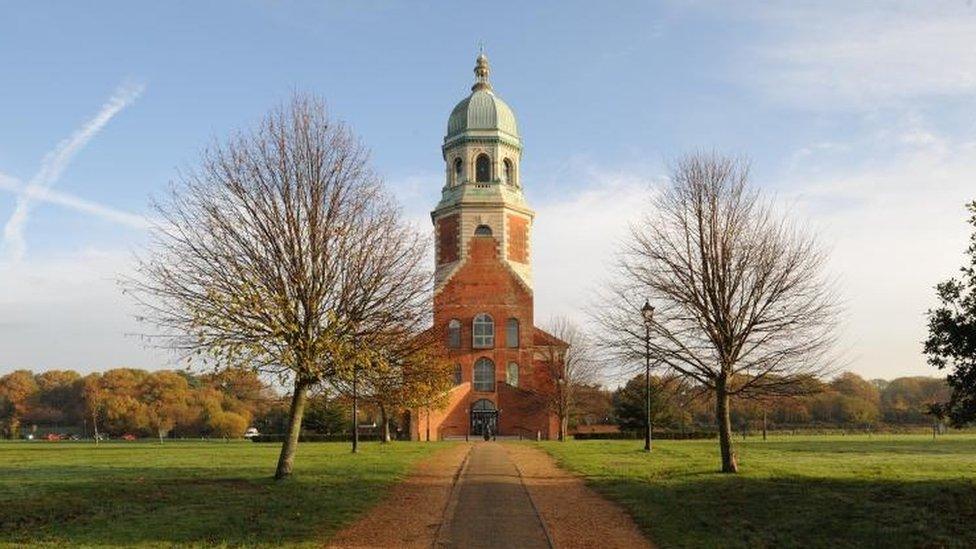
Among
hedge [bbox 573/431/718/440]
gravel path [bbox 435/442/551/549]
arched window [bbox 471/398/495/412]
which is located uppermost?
arched window [bbox 471/398/495/412]

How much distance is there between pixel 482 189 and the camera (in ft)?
208

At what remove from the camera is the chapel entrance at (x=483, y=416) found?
5822 cm

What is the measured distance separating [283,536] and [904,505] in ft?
34.8

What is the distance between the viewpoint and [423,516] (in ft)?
49.8

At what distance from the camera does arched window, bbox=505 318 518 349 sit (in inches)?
2355

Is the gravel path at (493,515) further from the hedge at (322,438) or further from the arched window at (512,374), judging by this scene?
the hedge at (322,438)

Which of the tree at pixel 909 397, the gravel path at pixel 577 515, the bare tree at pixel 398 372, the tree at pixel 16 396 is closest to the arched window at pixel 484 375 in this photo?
the bare tree at pixel 398 372

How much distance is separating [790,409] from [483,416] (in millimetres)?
46919

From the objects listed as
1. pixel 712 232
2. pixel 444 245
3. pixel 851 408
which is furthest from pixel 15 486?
pixel 851 408

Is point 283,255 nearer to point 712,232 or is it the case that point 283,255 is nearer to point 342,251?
point 342,251

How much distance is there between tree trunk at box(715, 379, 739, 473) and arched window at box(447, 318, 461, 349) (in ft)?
122

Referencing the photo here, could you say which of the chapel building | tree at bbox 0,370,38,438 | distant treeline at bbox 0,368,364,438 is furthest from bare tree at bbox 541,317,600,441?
tree at bbox 0,370,38,438

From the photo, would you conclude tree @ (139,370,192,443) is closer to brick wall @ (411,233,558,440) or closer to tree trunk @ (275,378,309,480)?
brick wall @ (411,233,558,440)

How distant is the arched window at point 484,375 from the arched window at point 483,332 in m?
1.08
